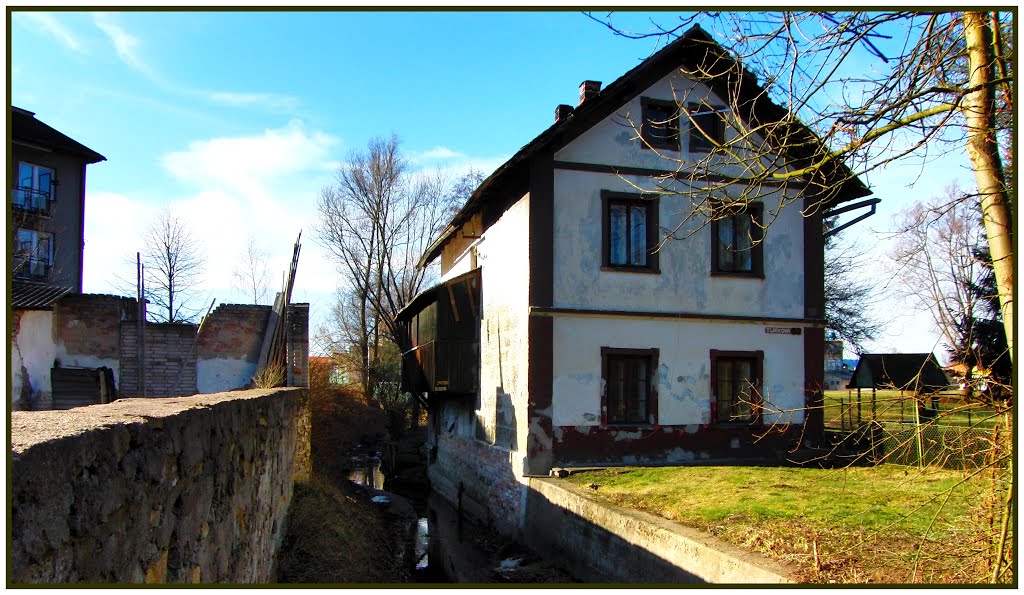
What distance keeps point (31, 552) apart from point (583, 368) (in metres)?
12.0

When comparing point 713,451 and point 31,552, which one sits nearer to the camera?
point 31,552

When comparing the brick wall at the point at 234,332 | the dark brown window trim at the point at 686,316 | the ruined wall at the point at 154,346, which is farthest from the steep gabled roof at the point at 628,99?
the ruined wall at the point at 154,346

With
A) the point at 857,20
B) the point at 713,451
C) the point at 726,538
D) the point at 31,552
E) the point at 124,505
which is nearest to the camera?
the point at 31,552

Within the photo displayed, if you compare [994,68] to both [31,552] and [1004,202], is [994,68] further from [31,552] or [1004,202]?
[31,552]

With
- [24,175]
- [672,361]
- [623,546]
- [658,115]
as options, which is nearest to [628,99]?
[658,115]

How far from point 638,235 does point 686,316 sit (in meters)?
1.81

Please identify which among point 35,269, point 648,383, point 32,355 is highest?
point 35,269

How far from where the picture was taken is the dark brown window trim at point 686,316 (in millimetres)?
13859

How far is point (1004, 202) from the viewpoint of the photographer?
4.65 metres

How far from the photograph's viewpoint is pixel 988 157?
4.82 m

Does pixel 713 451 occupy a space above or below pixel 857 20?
below

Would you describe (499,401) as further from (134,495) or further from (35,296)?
(134,495)

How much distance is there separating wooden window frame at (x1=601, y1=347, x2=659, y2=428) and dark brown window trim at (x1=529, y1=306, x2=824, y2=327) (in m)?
0.68

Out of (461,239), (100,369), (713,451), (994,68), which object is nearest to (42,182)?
(100,369)
